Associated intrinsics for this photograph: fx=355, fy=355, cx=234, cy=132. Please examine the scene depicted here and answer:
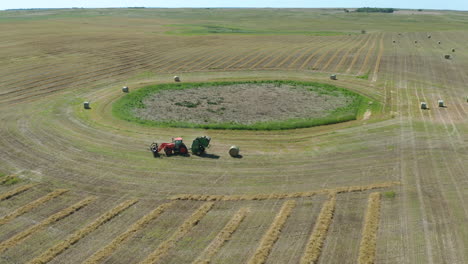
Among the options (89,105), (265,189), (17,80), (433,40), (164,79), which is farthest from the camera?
(433,40)

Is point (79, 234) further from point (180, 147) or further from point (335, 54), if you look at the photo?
point (335, 54)

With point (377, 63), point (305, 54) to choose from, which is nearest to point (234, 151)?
point (377, 63)

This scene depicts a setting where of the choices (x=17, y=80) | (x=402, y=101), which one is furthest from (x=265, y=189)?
(x=17, y=80)

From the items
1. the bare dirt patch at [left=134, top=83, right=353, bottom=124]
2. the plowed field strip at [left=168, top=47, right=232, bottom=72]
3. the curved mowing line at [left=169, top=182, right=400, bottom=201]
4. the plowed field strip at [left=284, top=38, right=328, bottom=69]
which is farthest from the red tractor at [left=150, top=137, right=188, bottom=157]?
the plowed field strip at [left=284, top=38, right=328, bottom=69]

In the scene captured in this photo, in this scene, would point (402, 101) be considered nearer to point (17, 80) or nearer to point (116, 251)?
point (116, 251)

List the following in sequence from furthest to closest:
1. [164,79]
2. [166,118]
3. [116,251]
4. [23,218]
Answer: [164,79] < [166,118] < [23,218] < [116,251]

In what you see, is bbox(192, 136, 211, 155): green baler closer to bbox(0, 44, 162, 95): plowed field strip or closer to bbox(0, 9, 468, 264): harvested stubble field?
bbox(0, 9, 468, 264): harvested stubble field
